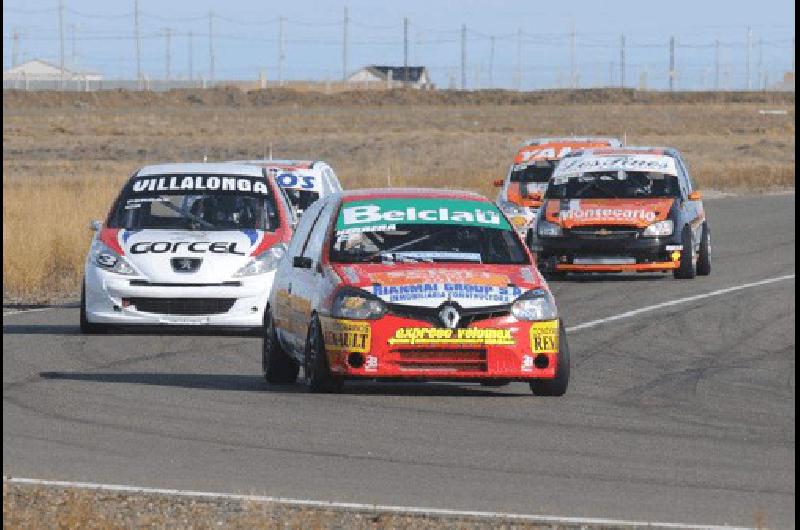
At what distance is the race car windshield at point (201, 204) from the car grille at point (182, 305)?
107cm

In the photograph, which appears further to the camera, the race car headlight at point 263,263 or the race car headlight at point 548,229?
the race car headlight at point 548,229

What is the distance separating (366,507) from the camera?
9250 mm

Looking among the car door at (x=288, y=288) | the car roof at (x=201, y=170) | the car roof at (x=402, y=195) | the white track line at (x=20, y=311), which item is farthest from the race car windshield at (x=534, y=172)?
the car roof at (x=402, y=195)

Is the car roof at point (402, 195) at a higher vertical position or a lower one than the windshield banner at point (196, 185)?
higher

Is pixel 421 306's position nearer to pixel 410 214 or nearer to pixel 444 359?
pixel 444 359

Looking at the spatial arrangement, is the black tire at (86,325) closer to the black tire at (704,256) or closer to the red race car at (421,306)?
the red race car at (421,306)

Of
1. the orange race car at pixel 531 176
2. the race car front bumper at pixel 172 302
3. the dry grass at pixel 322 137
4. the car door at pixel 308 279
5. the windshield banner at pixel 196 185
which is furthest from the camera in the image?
the dry grass at pixel 322 137

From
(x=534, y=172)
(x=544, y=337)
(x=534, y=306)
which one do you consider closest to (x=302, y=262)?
(x=534, y=306)

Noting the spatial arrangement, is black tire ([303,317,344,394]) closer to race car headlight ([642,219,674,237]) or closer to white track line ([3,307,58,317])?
white track line ([3,307,58,317])

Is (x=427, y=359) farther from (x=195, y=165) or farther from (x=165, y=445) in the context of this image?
(x=195, y=165)

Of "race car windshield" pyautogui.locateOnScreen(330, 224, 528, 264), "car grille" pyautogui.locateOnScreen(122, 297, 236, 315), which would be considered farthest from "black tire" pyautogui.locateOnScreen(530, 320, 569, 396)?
"car grille" pyautogui.locateOnScreen(122, 297, 236, 315)

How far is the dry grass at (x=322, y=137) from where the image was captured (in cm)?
3159

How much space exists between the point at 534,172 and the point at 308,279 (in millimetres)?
17146

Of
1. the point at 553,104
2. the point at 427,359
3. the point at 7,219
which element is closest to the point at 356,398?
the point at 427,359
